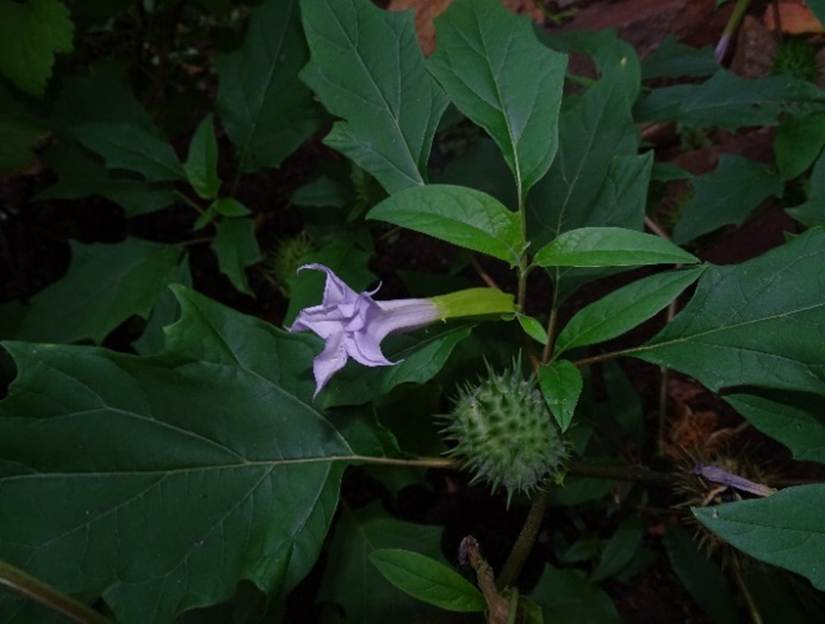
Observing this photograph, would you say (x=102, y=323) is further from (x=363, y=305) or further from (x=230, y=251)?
(x=363, y=305)

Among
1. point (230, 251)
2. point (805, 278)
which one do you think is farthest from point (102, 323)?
point (805, 278)

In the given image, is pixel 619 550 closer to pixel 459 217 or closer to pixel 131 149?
pixel 459 217

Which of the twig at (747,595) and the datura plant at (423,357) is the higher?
the datura plant at (423,357)

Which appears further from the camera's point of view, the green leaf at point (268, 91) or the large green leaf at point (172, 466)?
the green leaf at point (268, 91)

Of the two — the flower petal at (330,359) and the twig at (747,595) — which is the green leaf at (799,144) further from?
the flower petal at (330,359)

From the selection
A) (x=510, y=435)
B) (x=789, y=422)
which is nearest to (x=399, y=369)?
(x=510, y=435)

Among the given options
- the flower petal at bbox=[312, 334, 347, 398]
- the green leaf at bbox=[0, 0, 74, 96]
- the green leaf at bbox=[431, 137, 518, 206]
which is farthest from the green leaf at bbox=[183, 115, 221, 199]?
the flower petal at bbox=[312, 334, 347, 398]

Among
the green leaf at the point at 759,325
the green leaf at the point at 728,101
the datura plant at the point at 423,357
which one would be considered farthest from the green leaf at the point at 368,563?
the green leaf at the point at 728,101
